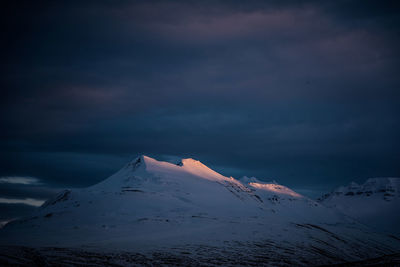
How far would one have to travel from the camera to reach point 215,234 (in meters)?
94.4

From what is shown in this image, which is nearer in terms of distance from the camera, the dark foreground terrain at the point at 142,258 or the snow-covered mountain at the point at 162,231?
the dark foreground terrain at the point at 142,258

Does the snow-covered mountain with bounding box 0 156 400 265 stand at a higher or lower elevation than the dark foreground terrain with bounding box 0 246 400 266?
higher

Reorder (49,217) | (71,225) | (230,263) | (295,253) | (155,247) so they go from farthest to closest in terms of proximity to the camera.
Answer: (49,217) < (71,225) < (295,253) < (155,247) < (230,263)

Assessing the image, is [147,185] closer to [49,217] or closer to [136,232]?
[49,217]

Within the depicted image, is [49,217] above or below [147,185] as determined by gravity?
below

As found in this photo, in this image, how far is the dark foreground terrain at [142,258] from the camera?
1976 inches

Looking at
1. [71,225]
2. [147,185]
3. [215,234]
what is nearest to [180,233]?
[215,234]

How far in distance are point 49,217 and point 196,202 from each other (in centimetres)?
6796

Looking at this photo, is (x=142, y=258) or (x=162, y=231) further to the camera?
(x=162, y=231)

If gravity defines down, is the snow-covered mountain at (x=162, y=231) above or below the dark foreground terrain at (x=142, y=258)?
above

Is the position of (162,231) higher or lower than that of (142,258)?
higher

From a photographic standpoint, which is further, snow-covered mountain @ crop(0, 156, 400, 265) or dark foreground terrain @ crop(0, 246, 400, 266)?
snow-covered mountain @ crop(0, 156, 400, 265)

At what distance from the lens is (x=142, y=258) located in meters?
57.9

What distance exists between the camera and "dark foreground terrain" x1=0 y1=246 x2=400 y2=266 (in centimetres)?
5019
